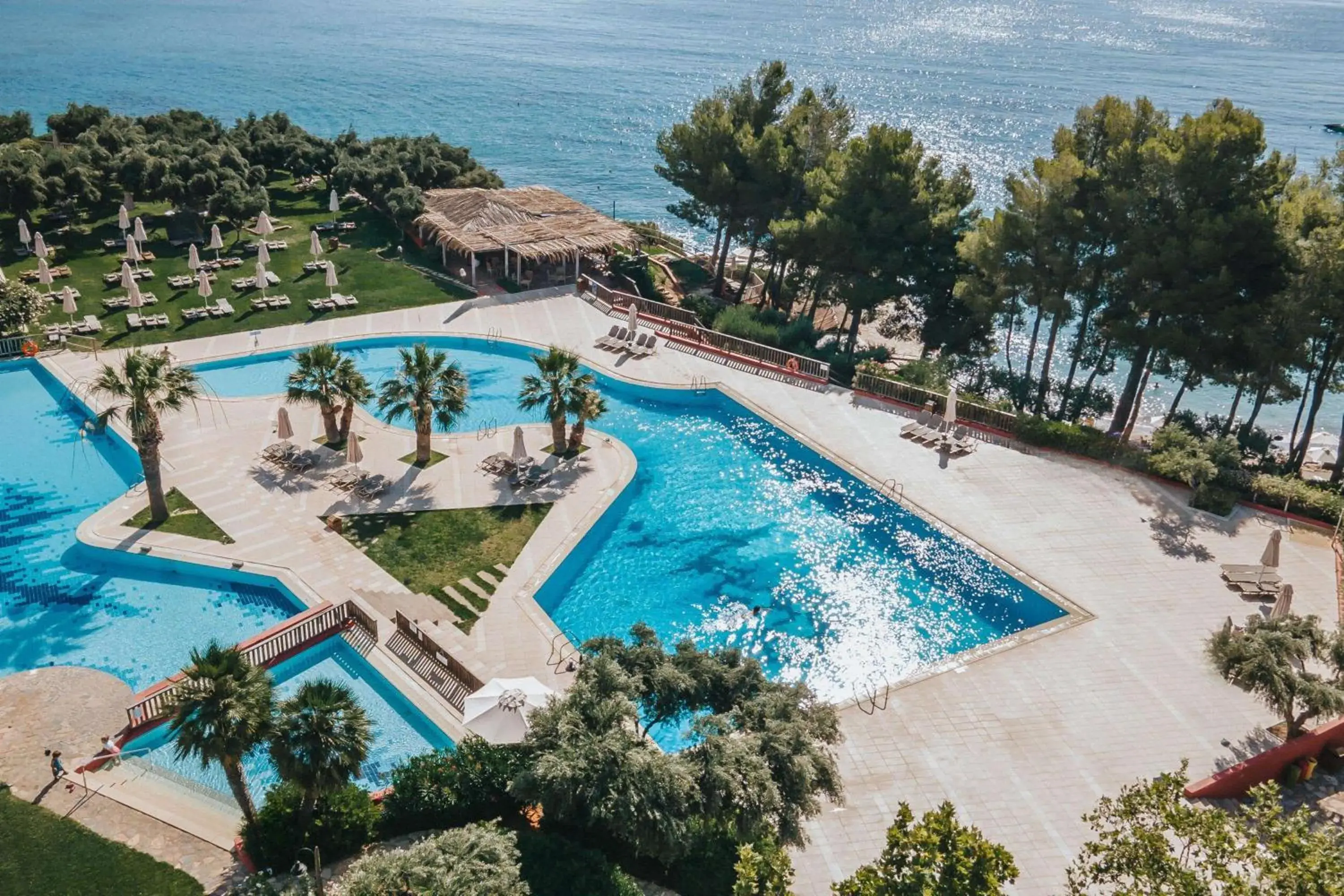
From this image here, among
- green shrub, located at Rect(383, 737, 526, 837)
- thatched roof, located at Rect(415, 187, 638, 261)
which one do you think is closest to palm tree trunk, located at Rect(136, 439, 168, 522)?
green shrub, located at Rect(383, 737, 526, 837)

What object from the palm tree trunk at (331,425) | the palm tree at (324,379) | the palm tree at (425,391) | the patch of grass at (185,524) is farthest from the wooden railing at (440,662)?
the palm tree trunk at (331,425)

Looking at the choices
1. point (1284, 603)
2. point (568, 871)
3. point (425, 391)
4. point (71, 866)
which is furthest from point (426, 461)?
point (1284, 603)

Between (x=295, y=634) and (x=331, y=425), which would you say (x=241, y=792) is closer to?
(x=295, y=634)

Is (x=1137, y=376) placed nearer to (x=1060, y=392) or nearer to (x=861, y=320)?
(x=1060, y=392)

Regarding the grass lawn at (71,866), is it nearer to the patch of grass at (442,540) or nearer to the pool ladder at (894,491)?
the patch of grass at (442,540)

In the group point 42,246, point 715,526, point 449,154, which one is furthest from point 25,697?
point 449,154
